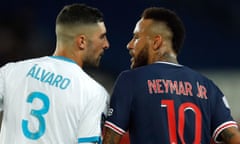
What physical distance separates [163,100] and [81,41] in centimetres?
51

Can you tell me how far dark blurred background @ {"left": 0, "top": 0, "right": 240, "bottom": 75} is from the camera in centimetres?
851

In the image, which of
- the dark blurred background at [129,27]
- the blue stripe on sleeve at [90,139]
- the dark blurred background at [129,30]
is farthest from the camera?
the dark blurred background at [129,27]

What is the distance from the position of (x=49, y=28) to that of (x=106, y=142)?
18.5 feet

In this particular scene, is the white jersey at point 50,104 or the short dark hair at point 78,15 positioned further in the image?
the short dark hair at point 78,15

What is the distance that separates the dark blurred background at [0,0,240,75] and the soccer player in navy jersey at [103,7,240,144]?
15.9 feet

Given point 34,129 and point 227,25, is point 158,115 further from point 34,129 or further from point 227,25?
point 227,25

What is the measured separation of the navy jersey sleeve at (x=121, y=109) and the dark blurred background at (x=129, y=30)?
4.83 m

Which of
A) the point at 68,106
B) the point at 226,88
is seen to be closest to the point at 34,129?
the point at 68,106

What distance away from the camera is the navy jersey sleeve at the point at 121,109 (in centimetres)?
331

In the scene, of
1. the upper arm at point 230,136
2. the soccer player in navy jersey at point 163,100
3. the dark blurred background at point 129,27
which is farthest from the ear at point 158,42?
the dark blurred background at point 129,27

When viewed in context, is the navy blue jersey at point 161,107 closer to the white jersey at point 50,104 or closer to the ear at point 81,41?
the white jersey at point 50,104

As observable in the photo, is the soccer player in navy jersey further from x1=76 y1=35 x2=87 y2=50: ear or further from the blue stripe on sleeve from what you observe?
x1=76 y1=35 x2=87 y2=50: ear

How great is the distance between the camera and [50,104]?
321 centimetres

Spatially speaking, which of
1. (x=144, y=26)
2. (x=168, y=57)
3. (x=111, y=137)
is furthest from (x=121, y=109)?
(x=144, y=26)
